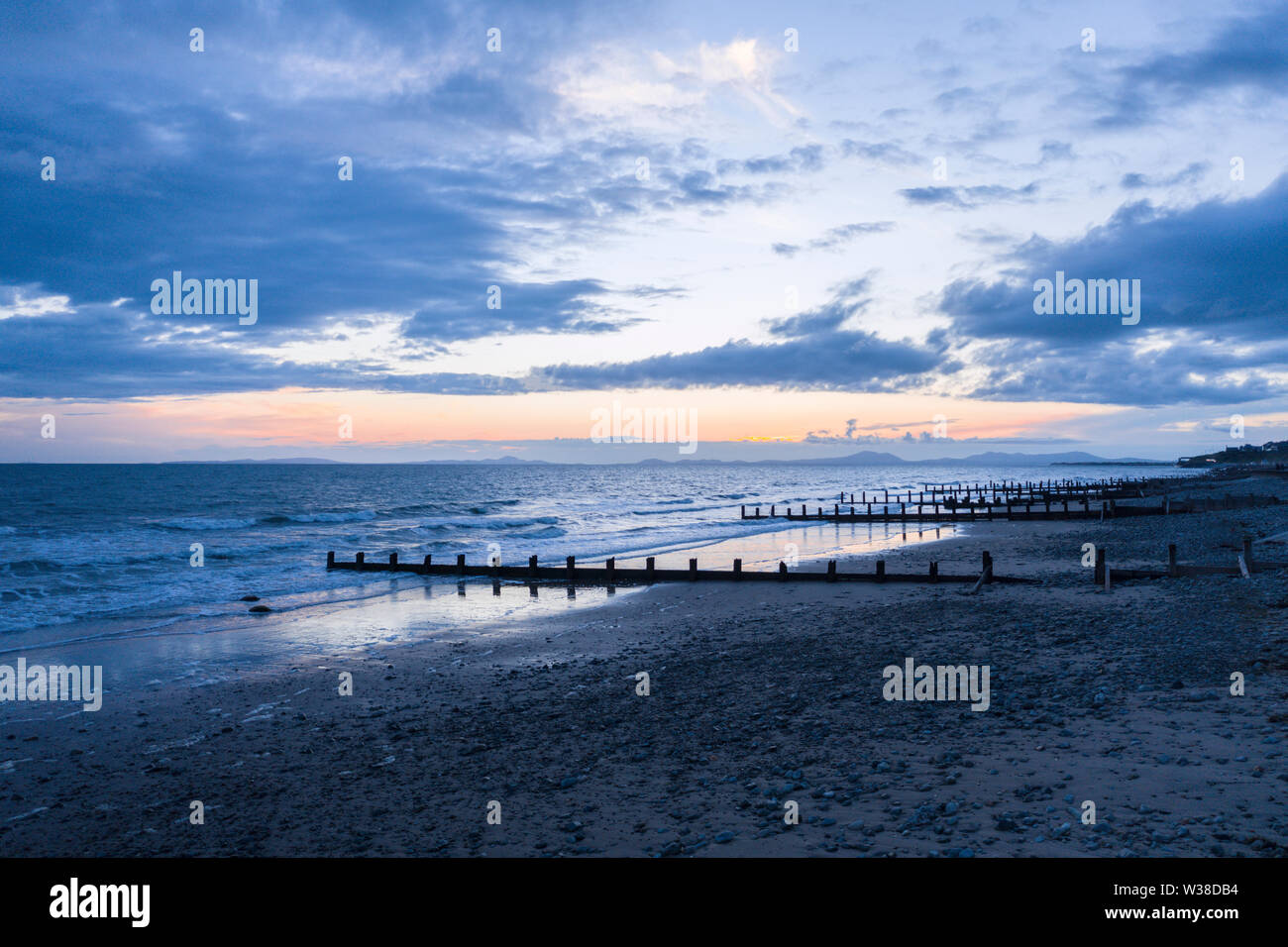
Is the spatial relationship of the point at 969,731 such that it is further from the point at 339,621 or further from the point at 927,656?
the point at 339,621

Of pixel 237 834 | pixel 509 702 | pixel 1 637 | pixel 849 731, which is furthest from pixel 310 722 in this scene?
pixel 1 637

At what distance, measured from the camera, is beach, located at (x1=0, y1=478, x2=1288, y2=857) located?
7.09m

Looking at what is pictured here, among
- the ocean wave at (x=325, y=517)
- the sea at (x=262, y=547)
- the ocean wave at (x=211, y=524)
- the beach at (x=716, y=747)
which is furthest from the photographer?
the ocean wave at (x=325, y=517)

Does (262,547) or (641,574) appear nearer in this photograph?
(641,574)

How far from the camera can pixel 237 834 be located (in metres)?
8.03

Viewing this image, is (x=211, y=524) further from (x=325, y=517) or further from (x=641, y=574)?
(x=641, y=574)

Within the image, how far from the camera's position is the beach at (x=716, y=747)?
709 cm

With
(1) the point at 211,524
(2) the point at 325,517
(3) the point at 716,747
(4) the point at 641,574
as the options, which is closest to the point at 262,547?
(1) the point at 211,524

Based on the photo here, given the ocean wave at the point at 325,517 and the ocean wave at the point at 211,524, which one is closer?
the ocean wave at the point at 211,524

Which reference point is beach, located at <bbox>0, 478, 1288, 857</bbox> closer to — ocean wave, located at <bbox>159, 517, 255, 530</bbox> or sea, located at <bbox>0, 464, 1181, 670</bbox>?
sea, located at <bbox>0, 464, 1181, 670</bbox>

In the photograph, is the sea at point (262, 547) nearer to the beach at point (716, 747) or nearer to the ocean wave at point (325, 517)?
the ocean wave at point (325, 517)

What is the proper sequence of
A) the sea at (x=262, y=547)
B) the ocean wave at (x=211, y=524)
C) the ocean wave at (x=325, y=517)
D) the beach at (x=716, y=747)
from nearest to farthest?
the beach at (x=716, y=747), the sea at (x=262, y=547), the ocean wave at (x=211, y=524), the ocean wave at (x=325, y=517)

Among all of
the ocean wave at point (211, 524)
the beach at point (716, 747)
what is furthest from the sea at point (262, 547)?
the beach at point (716, 747)

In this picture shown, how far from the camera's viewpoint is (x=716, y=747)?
9.88m
